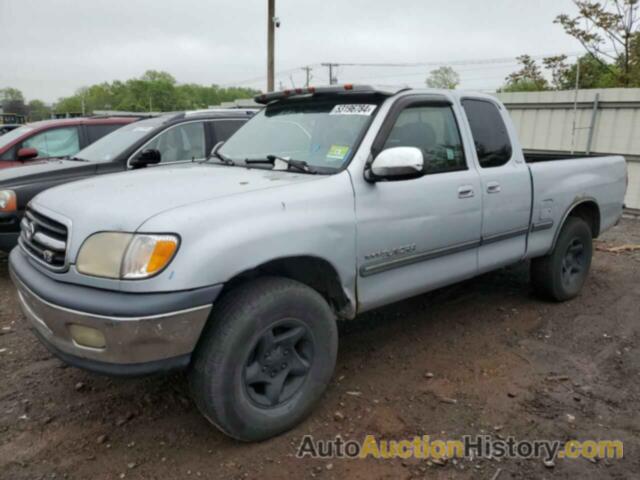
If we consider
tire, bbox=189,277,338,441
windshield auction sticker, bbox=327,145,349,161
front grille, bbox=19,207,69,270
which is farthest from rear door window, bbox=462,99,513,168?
front grille, bbox=19,207,69,270

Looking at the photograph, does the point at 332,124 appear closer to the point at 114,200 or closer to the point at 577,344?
the point at 114,200

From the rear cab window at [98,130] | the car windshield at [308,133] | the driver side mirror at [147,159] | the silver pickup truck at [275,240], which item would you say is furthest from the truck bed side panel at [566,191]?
the rear cab window at [98,130]

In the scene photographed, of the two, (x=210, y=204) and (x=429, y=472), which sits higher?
(x=210, y=204)

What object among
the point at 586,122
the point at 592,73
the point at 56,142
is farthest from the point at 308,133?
the point at 592,73

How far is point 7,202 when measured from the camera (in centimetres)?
520

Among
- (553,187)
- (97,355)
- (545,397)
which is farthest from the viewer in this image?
(553,187)

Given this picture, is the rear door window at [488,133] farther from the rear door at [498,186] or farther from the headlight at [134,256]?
the headlight at [134,256]

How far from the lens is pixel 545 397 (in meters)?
3.33

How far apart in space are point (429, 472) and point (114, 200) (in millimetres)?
2123

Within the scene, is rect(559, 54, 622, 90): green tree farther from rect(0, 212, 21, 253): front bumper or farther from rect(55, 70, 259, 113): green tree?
rect(55, 70, 259, 113): green tree

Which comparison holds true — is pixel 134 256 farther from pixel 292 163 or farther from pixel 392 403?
pixel 392 403

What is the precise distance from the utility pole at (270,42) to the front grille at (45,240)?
14.3 metres

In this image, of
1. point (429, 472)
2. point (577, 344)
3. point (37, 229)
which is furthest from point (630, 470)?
point (37, 229)

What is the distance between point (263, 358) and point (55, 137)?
20.5 ft
